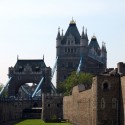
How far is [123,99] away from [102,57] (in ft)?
483

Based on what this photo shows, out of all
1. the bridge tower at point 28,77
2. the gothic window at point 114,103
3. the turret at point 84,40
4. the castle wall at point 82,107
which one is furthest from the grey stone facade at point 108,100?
the turret at point 84,40

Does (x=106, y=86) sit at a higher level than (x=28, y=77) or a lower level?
lower

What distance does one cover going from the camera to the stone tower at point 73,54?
6727 inches

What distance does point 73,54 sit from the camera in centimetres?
17438

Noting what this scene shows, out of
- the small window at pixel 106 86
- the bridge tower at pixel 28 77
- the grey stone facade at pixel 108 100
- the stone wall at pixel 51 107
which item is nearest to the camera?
the grey stone facade at pixel 108 100

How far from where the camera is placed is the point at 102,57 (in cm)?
19525

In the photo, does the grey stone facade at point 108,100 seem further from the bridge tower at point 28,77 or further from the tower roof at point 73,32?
the tower roof at point 73,32

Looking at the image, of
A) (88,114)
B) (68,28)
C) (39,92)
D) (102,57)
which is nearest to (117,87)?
(88,114)

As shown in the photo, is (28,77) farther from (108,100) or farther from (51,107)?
(108,100)

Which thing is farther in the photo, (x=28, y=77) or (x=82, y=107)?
(x=28, y=77)

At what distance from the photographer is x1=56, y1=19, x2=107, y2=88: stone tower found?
561 feet

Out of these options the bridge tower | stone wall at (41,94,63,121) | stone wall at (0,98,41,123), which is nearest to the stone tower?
the bridge tower

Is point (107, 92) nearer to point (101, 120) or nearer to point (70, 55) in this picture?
point (101, 120)

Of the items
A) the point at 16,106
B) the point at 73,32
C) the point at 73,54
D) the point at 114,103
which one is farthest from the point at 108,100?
the point at 73,32
